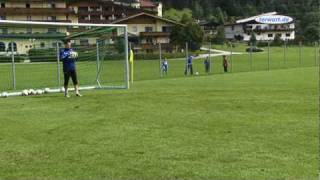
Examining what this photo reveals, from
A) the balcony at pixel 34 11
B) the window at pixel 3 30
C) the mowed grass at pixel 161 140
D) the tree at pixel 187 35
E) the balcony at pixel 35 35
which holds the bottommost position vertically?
the mowed grass at pixel 161 140

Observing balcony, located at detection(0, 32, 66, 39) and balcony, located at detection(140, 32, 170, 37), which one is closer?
balcony, located at detection(0, 32, 66, 39)

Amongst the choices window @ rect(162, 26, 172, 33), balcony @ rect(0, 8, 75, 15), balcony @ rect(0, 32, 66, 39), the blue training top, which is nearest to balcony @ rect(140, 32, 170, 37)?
window @ rect(162, 26, 172, 33)

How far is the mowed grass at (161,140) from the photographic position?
7320mm

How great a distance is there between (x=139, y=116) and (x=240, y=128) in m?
2.73

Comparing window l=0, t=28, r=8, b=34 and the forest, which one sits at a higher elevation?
the forest

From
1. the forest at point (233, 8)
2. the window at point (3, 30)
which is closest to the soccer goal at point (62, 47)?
the window at point (3, 30)

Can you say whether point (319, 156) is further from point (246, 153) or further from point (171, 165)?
point (171, 165)

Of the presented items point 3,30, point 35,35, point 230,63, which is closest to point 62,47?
Answer: point 35,35

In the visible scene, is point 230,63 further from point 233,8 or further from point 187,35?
point 233,8

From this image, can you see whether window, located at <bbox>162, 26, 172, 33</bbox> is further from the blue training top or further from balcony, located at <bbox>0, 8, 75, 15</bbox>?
the blue training top

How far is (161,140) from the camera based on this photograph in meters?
9.45

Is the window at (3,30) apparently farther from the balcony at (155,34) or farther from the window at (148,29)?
the window at (148,29)

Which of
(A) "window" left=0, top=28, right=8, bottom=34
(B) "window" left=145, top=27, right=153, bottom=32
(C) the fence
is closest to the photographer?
(A) "window" left=0, top=28, right=8, bottom=34

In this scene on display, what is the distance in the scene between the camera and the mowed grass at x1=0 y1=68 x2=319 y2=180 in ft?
24.0
